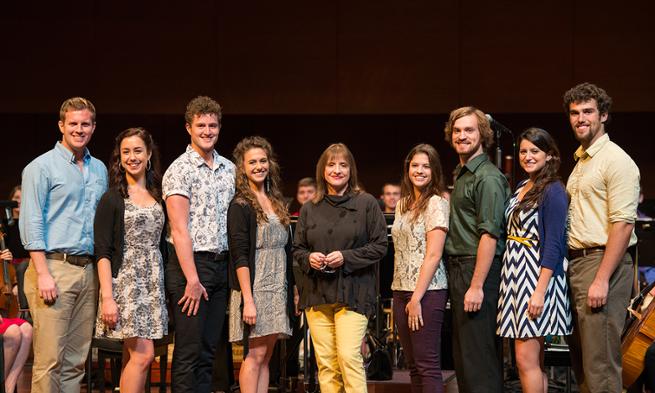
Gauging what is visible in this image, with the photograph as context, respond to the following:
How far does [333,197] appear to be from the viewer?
13.1ft

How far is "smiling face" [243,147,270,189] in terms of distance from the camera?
397 cm

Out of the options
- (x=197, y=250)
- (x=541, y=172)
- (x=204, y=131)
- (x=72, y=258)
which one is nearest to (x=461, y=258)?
(x=541, y=172)

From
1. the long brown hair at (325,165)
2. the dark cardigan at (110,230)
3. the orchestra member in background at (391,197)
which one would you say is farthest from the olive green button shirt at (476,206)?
the orchestra member in background at (391,197)

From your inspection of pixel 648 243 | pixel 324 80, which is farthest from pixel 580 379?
pixel 324 80

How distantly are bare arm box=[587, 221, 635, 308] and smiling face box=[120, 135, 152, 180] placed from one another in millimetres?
2054

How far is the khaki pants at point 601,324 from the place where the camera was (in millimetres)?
3457

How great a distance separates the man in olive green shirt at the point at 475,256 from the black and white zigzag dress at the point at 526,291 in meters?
0.07

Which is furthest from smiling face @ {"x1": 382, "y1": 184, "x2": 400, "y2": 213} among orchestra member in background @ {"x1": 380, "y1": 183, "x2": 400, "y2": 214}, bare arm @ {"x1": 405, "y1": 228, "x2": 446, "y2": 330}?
bare arm @ {"x1": 405, "y1": 228, "x2": 446, "y2": 330}

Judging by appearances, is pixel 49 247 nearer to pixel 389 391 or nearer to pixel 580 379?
pixel 389 391

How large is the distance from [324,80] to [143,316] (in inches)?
200

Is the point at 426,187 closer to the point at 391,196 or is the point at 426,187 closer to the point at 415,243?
the point at 415,243

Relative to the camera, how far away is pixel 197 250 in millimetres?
3822

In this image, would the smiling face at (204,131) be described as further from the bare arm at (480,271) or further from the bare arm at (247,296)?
the bare arm at (480,271)

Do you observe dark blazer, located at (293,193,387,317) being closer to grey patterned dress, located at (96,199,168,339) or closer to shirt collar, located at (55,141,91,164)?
grey patterned dress, located at (96,199,168,339)
